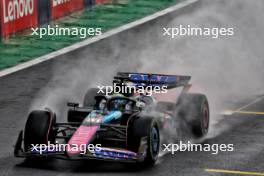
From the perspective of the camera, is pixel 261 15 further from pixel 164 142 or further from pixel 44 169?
pixel 44 169

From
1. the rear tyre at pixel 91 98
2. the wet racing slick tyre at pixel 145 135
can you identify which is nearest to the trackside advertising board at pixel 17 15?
the rear tyre at pixel 91 98

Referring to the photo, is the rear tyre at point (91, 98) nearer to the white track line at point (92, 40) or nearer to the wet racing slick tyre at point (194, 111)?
the wet racing slick tyre at point (194, 111)

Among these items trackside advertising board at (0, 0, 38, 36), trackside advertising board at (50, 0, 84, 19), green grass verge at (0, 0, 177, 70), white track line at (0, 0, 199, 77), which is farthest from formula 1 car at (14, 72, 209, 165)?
trackside advertising board at (50, 0, 84, 19)

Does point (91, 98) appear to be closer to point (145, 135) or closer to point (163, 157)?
point (163, 157)

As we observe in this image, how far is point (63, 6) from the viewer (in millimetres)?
32531

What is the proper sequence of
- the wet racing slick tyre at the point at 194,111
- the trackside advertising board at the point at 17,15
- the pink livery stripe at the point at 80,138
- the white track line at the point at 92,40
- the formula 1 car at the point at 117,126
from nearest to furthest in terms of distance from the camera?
the pink livery stripe at the point at 80,138
the formula 1 car at the point at 117,126
the wet racing slick tyre at the point at 194,111
the white track line at the point at 92,40
the trackside advertising board at the point at 17,15

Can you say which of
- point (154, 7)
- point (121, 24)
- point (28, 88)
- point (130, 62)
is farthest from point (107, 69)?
point (154, 7)

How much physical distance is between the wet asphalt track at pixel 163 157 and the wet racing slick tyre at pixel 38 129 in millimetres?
425

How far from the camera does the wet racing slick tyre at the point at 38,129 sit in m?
17.7

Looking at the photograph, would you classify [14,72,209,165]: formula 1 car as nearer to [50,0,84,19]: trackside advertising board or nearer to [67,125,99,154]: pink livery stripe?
[67,125,99,154]: pink livery stripe

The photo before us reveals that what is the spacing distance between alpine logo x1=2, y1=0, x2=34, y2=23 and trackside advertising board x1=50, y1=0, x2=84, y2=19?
1.54m

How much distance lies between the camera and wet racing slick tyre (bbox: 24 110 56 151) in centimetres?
1770

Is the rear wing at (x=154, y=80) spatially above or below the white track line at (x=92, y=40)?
below

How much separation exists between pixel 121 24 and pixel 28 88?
28.3 ft
